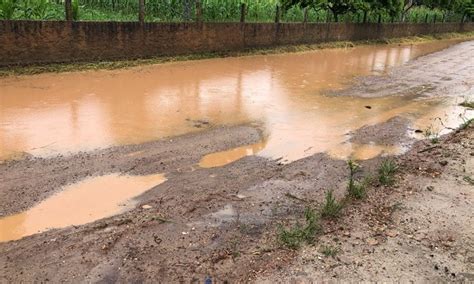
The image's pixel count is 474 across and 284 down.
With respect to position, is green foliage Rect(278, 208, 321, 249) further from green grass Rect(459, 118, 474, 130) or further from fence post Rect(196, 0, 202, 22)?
fence post Rect(196, 0, 202, 22)

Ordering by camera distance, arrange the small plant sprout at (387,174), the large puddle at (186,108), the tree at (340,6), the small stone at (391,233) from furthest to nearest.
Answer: the tree at (340,6) < the large puddle at (186,108) < the small plant sprout at (387,174) < the small stone at (391,233)

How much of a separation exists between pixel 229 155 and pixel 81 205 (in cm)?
243

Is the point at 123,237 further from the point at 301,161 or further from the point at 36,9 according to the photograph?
the point at 36,9

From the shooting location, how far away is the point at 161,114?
28.8ft

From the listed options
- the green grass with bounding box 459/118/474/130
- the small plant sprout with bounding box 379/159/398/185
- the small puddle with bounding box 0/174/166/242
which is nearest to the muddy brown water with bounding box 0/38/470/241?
the small puddle with bounding box 0/174/166/242

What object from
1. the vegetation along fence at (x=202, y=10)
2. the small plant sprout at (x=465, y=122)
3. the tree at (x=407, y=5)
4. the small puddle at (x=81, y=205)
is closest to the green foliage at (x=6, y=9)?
the vegetation along fence at (x=202, y=10)

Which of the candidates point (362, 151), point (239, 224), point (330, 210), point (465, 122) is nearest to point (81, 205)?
point (239, 224)

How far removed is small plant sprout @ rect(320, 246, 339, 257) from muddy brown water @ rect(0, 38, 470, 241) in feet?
7.43

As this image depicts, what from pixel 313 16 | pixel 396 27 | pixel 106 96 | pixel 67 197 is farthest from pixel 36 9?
pixel 396 27

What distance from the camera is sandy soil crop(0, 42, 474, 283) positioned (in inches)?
154

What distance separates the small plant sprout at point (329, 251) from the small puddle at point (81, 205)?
85.4 inches

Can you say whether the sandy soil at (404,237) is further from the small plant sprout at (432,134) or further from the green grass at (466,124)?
the green grass at (466,124)

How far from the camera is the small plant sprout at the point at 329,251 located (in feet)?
13.5

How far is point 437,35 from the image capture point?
35469mm
